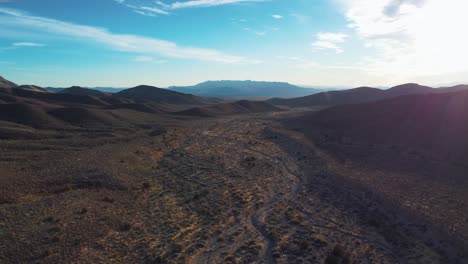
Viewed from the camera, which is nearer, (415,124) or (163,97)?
(415,124)

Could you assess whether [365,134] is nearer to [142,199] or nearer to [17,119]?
[142,199]

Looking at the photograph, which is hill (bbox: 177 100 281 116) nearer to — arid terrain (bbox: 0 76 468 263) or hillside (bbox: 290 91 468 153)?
hillside (bbox: 290 91 468 153)

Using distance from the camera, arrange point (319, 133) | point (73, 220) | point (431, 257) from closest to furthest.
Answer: point (431, 257) < point (73, 220) < point (319, 133)

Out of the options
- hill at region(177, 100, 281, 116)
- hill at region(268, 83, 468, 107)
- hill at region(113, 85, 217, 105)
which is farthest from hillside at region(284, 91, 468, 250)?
hill at region(113, 85, 217, 105)

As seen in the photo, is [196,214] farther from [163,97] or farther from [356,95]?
[163,97]

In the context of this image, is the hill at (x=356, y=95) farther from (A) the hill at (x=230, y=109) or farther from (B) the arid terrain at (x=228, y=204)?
(B) the arid terrain at (x=228, y=204)

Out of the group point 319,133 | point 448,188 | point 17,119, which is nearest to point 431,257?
point 448,188

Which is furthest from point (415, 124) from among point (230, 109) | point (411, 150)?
point (230, 109)
